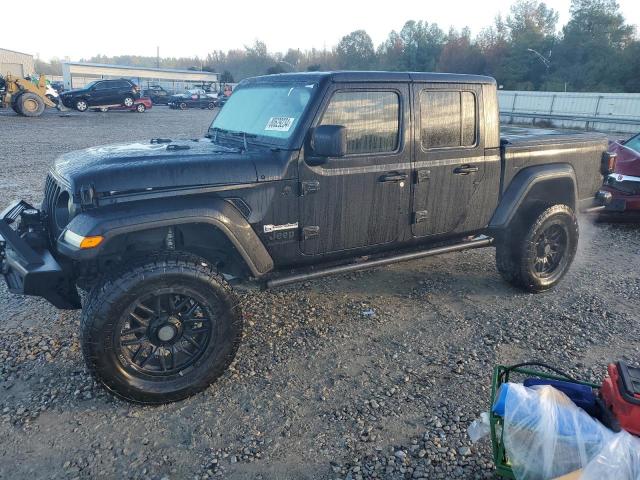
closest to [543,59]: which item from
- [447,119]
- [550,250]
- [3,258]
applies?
[550,250]

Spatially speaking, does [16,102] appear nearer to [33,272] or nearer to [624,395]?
[33,272]

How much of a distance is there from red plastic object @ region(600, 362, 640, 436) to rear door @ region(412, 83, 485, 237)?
196 centimetres

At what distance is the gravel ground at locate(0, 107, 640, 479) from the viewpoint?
272cm

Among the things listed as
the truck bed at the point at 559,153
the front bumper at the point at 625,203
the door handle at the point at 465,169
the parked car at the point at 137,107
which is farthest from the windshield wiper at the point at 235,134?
the parked car at the point at 137,107

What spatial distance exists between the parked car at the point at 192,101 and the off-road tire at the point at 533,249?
111 ft

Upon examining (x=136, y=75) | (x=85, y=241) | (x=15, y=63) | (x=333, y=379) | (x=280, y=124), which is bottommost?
(x=333, y=379)

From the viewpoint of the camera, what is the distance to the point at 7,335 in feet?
12.8

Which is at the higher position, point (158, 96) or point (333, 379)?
point (158, 96)

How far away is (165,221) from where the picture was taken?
3012mm

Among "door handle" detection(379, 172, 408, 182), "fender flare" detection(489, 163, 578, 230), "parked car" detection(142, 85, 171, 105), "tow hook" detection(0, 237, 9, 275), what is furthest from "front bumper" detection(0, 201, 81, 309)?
"parked car" detection(142, 85, 171, 105)

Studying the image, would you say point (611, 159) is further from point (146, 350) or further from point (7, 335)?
point (7, 335)

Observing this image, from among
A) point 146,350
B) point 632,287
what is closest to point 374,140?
point 146,350

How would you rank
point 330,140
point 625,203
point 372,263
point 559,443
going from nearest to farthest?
point 559,443 → point 330,140 → point 372,263 → point 625,203

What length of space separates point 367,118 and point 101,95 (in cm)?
2646
